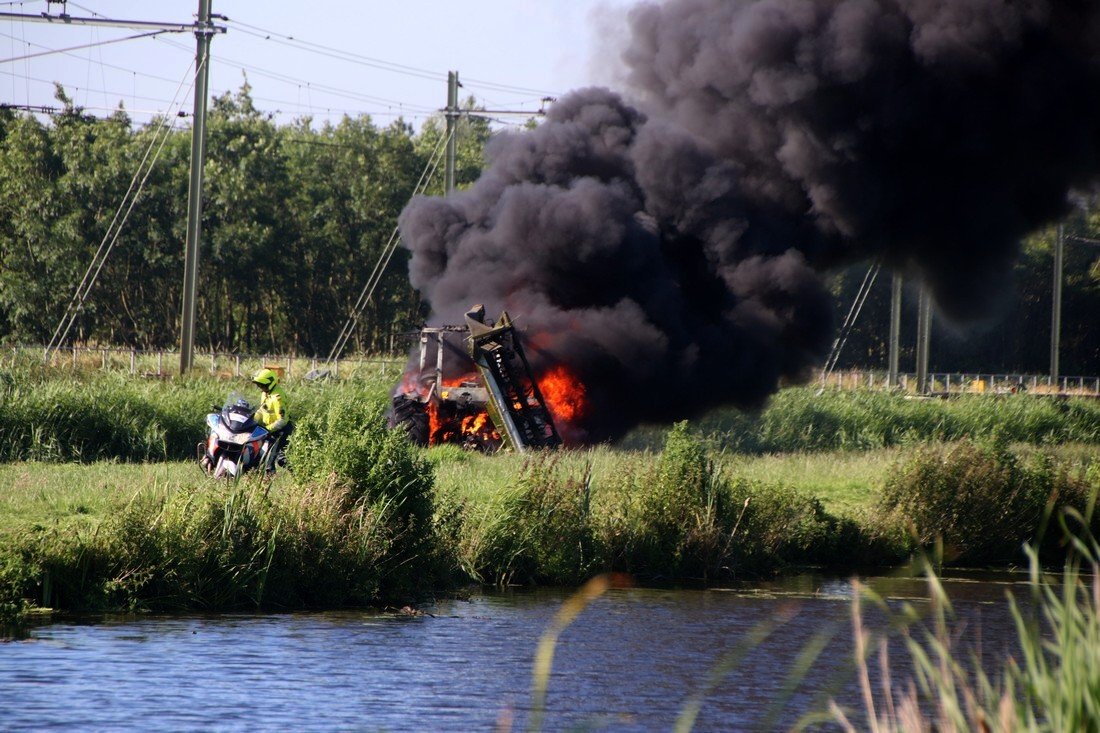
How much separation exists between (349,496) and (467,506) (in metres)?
2.52

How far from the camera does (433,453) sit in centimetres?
2423

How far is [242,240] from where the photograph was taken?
60.7 m

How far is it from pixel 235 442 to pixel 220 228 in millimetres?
45823

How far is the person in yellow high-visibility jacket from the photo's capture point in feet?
55.5

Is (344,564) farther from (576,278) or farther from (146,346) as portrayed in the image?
(146,346)

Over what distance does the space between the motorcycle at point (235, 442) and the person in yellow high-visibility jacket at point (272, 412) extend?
0.30 feet

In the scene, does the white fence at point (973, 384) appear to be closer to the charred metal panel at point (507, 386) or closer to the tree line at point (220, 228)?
the tree line at point (220, 228)

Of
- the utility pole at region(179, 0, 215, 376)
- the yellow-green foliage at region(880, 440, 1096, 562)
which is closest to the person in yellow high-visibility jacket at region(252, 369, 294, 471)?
the yellow-green foliage at region(880, 440, 1096, 562)

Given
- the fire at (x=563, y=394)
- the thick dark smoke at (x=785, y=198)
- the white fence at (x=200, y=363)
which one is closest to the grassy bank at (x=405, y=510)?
the fire at (x=563, y=394)

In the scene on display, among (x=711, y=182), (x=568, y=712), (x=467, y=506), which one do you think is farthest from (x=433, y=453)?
(x=568, y=712)

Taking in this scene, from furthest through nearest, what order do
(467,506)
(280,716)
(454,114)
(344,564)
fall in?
(454,114) < (467,506) < (344,564) < (280,716)

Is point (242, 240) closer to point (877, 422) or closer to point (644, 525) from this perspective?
point (877, 422)

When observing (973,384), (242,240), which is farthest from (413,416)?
(973,384)

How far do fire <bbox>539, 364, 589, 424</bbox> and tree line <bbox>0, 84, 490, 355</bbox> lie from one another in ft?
105
